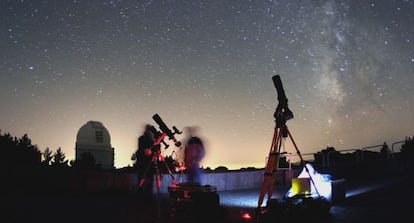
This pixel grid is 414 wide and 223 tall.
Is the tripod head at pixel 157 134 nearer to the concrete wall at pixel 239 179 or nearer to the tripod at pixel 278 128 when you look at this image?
the tripod at pixel 278 128

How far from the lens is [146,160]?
42.1 feet

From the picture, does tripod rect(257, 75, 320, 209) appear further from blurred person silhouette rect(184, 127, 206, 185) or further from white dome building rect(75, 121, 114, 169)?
white dome building rect(75, 121, 114, 169)

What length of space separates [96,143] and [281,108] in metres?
23.0

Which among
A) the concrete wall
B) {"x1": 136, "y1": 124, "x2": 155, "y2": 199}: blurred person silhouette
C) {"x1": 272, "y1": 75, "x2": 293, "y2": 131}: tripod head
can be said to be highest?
{"x1": 272, "y1": 75, "x2": 293, "y2": 131}: tripod head

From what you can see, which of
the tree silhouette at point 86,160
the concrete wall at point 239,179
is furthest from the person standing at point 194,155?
the tree silhouette at point 86,160

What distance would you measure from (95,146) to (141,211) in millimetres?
20701

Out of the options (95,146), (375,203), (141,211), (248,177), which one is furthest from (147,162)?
(95,146)

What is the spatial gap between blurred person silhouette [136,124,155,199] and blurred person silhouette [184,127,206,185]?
1.89 m

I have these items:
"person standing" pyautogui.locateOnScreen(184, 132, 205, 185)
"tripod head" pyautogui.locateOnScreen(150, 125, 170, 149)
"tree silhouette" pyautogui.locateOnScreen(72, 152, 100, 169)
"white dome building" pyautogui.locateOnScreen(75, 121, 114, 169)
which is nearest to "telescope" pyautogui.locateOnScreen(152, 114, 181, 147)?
"tripod head" pyautogui.locateOnScreen(150, 125, 170, 149)

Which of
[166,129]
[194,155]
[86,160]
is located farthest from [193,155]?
[86,160]

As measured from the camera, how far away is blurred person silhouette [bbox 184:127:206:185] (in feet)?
33.4

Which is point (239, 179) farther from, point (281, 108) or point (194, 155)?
point (281, 108)

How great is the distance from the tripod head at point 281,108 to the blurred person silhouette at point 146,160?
4090mm

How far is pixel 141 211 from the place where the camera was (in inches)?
427
